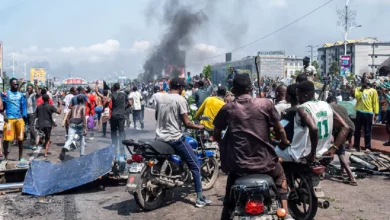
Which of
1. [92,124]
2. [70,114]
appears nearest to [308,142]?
[70,114]

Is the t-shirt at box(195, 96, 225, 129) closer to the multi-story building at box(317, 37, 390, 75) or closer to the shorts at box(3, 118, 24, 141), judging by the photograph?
the shorts at box(3, 118, 24, 141)

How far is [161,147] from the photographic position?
20.6ft

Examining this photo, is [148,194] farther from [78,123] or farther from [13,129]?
[13,129]

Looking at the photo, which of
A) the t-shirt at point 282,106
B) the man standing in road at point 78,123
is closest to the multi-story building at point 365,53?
the man standing in road at point 78,123

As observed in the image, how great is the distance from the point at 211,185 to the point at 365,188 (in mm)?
2658

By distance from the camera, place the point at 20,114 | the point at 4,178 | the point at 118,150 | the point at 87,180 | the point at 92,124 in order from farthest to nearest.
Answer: the point at 92,124, the point at 118,150, the point at 20,114, the point at 4,178, the point at 87,180

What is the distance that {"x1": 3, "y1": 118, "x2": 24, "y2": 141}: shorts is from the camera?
33.7 feet

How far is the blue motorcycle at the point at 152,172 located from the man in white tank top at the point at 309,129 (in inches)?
67.2

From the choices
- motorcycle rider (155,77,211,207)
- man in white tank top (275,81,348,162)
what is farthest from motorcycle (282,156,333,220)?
motorcycle rider (155,77,211,207)

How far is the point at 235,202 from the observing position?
4137 millimetres

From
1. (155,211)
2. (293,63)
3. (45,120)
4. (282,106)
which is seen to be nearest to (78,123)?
(45,120)

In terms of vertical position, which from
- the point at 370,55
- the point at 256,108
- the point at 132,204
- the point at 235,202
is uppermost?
the point at 370,55

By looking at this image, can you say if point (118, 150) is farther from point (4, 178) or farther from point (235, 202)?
point (235, 202)

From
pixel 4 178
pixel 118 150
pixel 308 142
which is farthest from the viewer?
pixel 118 150
